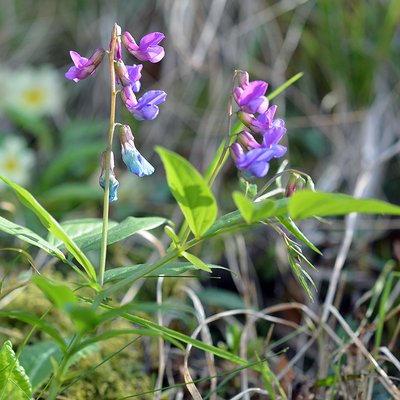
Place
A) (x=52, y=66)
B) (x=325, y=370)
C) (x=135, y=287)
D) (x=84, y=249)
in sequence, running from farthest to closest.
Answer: (x=52, y=66)
(x=135, y=287)
(x=325, y=370)
(x=84, y=249)

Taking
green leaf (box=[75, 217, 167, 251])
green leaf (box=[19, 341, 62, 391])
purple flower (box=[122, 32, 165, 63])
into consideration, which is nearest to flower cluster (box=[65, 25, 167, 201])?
purple flower (box=[122, 32, 165, 63])

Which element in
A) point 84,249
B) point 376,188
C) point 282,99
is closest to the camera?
point 84,249

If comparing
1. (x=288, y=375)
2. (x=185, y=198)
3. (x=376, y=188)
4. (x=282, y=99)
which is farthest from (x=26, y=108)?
(x=185, y=198)

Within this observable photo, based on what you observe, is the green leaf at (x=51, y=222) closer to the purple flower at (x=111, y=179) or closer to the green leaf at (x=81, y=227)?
the purple flower at (x=111, y=179)

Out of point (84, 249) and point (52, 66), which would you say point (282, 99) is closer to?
point (52, 66)

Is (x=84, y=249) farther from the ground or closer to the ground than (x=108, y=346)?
farther from the ground
